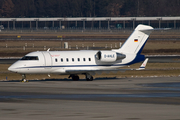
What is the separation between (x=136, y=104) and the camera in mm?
23812

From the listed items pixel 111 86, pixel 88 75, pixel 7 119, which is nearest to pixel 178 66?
pixel 88 75

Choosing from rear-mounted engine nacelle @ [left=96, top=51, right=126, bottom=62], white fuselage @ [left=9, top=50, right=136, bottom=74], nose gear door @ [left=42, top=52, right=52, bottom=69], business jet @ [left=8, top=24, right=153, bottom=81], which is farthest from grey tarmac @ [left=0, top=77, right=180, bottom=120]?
rear-mounted engine nacelle @ [left=96, top=51, right=126, bottom=62]

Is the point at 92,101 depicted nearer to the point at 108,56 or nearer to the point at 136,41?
the point at 108,56

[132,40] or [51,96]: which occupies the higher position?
[132,40]

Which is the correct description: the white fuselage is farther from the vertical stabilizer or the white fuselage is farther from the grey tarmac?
the grey tarmac

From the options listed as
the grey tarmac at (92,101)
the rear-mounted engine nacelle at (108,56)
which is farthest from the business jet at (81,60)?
the grey tarmac at (92,101)

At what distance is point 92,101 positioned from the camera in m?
25.2

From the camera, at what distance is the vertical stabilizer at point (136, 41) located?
1644 inches

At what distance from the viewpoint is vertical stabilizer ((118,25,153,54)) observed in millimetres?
41750

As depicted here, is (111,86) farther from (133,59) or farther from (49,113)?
(49,113)

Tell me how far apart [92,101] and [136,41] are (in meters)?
18.1

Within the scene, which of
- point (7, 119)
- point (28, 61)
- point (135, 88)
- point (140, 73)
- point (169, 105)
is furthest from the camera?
point (140, 73)

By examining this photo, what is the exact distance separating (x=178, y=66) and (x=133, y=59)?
542 inches

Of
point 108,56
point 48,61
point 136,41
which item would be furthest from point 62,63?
point 136,41
